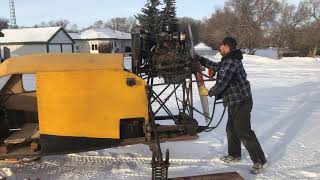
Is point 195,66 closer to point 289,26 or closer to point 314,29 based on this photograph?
point 314,29

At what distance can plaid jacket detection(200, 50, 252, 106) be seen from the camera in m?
5.91

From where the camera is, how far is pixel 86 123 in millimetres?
5406

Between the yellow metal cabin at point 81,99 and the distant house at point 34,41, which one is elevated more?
the yellow metal cabin at point 81,99

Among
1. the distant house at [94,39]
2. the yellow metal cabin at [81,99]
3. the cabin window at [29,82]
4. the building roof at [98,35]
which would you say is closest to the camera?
the yellow metal cabin at [81,99]

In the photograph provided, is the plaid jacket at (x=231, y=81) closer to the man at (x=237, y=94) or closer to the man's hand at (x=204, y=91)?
the man at (x=237, y=94)

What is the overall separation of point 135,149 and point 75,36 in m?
70.1

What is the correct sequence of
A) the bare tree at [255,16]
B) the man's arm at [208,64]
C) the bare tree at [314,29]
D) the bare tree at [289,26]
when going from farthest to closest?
1. the bare tree at [255,16]
2. the bare tree at [289,26]
3. the bare tree at [314,29]
4. the man's arm at [208,64]

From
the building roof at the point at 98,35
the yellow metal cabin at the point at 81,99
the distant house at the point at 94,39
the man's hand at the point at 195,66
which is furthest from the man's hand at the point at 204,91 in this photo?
the building roof at the point at 98,35

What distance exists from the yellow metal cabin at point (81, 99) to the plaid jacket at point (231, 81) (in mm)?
1118

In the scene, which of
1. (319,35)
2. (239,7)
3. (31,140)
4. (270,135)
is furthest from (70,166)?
(239,7)

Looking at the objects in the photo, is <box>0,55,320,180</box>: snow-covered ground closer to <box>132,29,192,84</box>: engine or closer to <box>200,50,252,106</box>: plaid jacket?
<box>200,50,252,106</box>: plaid jacket

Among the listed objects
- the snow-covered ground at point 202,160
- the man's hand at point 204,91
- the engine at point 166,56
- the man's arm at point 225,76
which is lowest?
the snow-covered ground at point 202,160

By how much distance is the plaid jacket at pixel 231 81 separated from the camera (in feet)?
19.4

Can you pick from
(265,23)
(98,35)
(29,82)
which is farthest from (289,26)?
(29,82)
